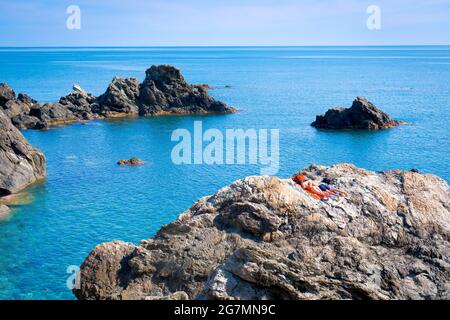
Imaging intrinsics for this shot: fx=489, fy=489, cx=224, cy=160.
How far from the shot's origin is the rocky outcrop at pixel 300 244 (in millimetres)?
23422

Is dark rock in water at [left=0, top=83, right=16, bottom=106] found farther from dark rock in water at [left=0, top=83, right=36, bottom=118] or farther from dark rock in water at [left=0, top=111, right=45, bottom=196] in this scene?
dark rock in water at [left=0, top=111, right=45, bottom=196]

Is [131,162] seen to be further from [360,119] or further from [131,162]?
[360,119]

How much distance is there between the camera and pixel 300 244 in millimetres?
24484

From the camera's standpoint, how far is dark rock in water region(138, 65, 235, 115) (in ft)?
404

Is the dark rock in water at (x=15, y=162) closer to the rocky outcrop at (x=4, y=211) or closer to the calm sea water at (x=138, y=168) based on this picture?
the calm sea water at (x=138, y=168)

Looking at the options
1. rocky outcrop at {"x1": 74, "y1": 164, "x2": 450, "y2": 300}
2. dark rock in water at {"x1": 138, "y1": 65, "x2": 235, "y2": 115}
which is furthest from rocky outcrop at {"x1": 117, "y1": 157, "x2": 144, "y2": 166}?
rocky outcrop at {"x1": 74, "y1": 164, "x2": 450, "y2": 300}

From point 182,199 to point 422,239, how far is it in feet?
122

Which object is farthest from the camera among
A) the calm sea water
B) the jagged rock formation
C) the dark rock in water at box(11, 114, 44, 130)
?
the jagged rock formation

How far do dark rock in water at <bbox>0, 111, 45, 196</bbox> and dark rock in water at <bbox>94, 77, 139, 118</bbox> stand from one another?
5123 centimetres

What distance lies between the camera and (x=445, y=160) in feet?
256

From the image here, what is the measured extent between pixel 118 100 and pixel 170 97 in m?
13.1

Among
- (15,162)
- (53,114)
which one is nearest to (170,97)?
(53,114)

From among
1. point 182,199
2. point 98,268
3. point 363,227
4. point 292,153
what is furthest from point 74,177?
point 363,227

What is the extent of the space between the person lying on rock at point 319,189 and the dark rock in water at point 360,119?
254 feet
